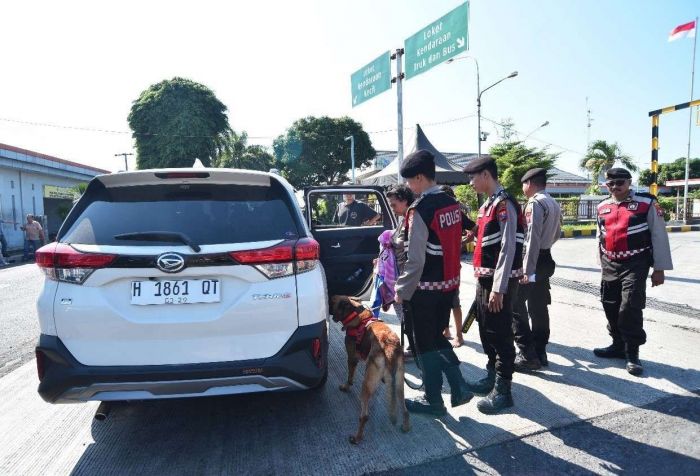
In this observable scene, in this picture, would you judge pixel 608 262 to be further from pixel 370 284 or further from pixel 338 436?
pixel 338 436

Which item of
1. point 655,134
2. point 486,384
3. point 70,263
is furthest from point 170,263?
point 655,134

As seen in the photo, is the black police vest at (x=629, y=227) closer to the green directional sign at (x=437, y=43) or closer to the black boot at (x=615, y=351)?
the black boot at (x=615, y=351)

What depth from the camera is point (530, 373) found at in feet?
11.8

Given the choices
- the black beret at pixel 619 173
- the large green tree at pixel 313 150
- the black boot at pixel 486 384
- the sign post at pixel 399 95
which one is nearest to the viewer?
the black boot at pixel 486 384

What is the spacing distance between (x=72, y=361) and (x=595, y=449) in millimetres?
2924

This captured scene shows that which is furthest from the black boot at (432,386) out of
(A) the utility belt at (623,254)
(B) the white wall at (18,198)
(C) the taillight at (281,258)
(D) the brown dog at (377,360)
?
(B) the white wall at (18,198)

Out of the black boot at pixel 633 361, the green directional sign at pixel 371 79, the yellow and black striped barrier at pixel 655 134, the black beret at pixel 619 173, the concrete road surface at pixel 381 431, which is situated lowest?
the concrete road surface at pixel 381 431

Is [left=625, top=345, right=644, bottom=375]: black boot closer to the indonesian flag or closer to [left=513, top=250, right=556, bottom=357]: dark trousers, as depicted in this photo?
[left=513, top=250, right=556, bottom=357]: dark trousers

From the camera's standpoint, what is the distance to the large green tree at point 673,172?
49.3 metres

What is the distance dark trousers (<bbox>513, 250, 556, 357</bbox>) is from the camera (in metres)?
3.67

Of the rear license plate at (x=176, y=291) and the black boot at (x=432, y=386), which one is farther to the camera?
the black boot at (x=432, y=386)

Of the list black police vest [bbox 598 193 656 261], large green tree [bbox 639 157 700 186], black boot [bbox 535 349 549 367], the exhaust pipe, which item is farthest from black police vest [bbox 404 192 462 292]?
large green tree [bbox 639 157 700 186]

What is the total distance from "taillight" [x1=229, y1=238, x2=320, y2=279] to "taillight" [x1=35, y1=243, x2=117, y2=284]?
0.68 metres

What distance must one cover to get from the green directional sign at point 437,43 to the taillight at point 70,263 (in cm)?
776
